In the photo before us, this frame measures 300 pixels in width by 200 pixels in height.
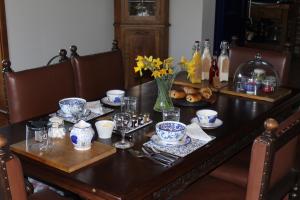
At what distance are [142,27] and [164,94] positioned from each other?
251 centimetres

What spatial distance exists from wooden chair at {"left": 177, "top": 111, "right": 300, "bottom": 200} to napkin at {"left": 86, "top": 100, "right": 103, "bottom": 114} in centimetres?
56

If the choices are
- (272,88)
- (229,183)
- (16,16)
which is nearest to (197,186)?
(229,183)

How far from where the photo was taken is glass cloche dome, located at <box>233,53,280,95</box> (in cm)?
246

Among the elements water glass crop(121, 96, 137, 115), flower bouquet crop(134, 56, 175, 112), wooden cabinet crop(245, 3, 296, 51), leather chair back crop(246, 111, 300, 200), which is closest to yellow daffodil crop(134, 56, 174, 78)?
flower bouquet crop(134, 56, 175, 112)

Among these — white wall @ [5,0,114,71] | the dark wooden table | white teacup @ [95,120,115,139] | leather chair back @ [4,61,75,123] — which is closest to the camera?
the dark wooden table

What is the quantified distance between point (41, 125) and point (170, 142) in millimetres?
504

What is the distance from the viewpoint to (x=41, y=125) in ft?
5.70

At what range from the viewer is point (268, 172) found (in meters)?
1.46

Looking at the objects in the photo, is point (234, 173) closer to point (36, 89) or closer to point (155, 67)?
point (155, 67)

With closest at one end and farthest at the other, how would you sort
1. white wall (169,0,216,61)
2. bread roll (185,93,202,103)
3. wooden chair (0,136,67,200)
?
1. wooden chair (0,136,67,200)
2. bread roll (185,93,202,103)
3. white wall (169,0,216,61)

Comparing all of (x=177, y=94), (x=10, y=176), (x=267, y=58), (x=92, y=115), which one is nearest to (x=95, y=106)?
(x=92, y=115)

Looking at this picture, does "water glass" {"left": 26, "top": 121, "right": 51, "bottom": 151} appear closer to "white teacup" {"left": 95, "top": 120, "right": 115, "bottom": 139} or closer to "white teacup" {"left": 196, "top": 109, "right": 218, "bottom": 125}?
"white teacup" {"left": 95, "top": 120, "right": 115, "bottom": 139}

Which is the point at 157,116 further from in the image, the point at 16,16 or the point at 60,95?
the point at 16,16

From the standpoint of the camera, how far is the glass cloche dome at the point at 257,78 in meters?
2.46
